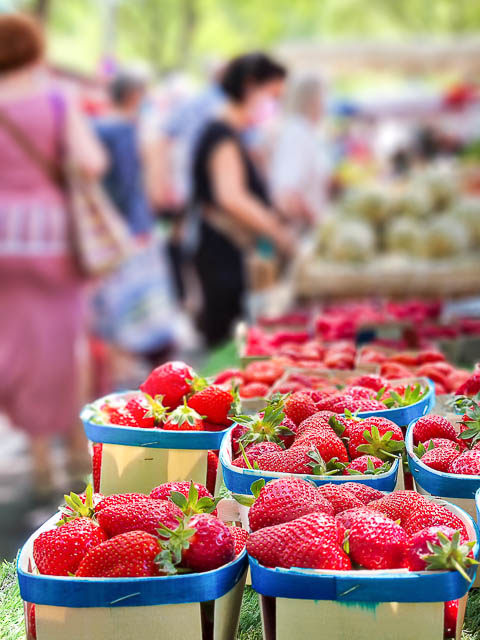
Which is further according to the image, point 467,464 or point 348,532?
point 467,464

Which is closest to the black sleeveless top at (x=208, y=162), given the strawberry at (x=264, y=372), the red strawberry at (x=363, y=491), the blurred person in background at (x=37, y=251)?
the blurred person in background at (x=37, y=251)

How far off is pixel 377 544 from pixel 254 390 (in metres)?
0.98

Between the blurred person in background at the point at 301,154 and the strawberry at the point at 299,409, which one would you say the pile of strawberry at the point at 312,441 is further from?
the blurred person in background at the point at 301,154

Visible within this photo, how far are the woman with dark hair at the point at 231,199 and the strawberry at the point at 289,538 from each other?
3712 millimetres

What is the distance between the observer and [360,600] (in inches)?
39.8

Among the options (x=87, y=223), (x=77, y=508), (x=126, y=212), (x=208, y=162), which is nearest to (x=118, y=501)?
(x=77, y=508)

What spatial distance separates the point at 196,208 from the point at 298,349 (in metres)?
2.65

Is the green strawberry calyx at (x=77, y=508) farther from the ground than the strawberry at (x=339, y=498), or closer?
closer

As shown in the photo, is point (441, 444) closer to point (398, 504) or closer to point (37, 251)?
point (398, 504)

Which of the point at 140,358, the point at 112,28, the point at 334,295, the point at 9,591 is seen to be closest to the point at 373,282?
the point at 334,295

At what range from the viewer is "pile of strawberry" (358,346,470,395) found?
206 centimetres

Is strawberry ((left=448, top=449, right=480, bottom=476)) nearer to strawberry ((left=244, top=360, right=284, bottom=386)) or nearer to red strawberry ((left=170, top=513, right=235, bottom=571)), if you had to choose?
red strawberry ((left=170, top=513, right=235, bottom=571))

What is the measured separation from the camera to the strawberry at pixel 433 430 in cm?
149

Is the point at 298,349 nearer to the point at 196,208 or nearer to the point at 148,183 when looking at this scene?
the point at 196,208
